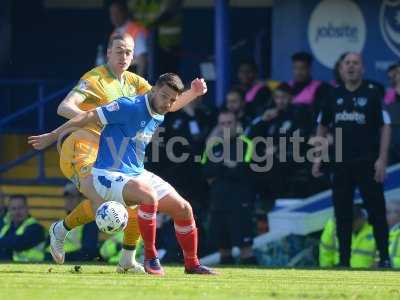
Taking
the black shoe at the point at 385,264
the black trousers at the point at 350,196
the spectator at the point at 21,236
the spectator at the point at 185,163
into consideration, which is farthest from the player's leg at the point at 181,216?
the spectator at the point at 21,236

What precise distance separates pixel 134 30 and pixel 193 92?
7.08m

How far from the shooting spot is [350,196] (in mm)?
16391

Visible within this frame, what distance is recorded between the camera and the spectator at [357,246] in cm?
1684

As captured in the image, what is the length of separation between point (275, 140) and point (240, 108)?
0.68m

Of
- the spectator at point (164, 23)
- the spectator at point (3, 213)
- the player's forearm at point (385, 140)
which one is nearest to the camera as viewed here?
the player's forearm at point (385, 140)

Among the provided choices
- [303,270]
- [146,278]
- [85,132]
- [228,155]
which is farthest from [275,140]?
[146,278]

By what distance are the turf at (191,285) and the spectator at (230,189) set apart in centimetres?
350

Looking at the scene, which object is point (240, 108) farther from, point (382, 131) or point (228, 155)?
point (382, 131)

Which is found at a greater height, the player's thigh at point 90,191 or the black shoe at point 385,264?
the player's thigh at point 90,191

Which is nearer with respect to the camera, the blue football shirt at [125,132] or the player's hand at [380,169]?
the blue football shirt at [125,132]

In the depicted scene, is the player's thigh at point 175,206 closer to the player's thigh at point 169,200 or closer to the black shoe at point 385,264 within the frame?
the player's thigh at point 169,200

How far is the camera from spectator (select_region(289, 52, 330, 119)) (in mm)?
18047

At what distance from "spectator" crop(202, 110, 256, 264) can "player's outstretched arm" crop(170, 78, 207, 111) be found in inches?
165

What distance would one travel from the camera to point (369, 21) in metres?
20.4
